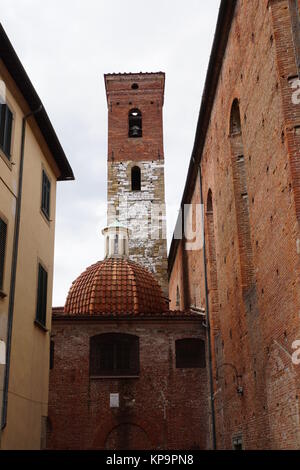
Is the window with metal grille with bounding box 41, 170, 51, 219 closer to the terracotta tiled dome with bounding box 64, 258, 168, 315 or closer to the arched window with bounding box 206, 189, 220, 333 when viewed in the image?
the arched window with bounding box 206, 189, 220, 333

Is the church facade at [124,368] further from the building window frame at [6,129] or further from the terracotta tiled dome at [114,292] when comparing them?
the building window frame at [6,129]

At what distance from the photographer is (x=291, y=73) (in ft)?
28.7

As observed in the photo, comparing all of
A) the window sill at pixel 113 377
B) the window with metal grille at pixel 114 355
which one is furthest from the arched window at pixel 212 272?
the window sill at pixel 113 377

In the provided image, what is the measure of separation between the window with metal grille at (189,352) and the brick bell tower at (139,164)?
540 cm

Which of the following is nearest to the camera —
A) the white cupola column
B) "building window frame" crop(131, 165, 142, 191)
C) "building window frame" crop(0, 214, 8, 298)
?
"building window frame" crop(0, 214, 8, 298)

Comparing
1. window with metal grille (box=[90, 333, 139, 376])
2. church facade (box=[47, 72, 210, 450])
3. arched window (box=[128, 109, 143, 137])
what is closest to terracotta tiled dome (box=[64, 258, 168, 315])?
church facade (box=[47, 72, 210, 450])

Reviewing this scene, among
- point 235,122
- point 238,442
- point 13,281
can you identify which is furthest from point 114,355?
point 13,281

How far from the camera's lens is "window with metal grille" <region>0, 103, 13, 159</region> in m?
9.17

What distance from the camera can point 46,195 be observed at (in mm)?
11867

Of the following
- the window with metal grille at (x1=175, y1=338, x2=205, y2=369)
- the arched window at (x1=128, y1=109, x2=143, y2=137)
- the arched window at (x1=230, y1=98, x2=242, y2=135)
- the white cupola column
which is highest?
the arched window at (x1=128, y1=109, x2=143, y2=137)

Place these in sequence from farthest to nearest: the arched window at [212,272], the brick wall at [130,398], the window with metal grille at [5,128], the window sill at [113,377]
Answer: the window sill at [113,377] → the brick wall at [130,398] → the arched window at [212,272] → the window with metal grille at [5,128]

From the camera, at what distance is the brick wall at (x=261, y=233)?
848cm
